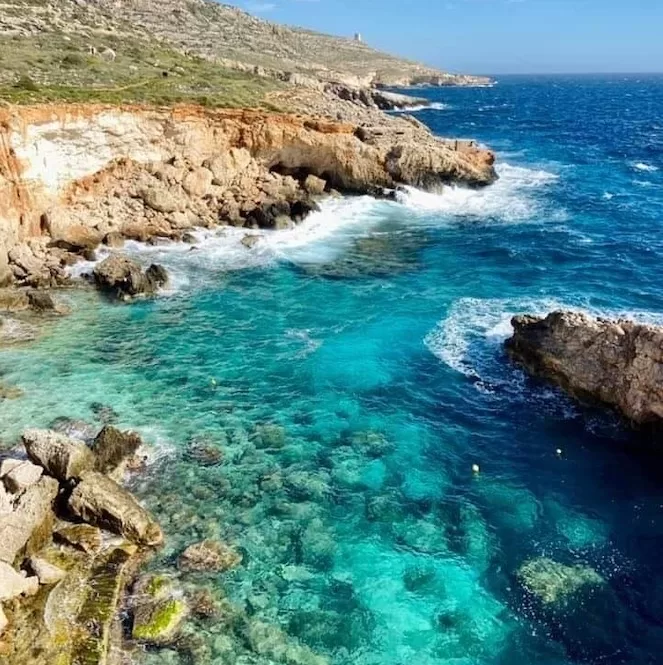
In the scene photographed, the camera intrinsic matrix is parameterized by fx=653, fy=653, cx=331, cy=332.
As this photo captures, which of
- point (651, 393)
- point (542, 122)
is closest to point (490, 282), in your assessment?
point (651, 393)

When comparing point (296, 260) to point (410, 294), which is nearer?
point (410, 294)

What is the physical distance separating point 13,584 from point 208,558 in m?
4.90

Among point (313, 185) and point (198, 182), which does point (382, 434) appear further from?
point (313, 185)

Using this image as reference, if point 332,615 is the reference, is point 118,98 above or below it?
above

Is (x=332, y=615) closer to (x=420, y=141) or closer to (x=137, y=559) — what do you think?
(x=137, y=559)

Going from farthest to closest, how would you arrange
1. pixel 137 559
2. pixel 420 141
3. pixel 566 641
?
pixel 420 141 < pixel 137 559 < pixel 566 641

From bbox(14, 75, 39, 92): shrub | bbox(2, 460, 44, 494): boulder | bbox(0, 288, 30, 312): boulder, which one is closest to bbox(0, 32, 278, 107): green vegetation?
bbox(14, 75, 39, 92): shrub

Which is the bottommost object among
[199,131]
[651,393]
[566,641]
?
[566,641]

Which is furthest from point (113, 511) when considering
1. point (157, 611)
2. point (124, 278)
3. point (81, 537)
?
point (124, 278)

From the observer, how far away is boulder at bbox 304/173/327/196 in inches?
2168

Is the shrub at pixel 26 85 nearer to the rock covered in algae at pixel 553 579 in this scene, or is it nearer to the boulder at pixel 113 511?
the boulder at pixel 113 511

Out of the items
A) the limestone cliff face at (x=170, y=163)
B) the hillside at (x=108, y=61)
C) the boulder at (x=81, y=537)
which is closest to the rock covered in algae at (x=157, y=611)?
the boulder at (x=81, y=537)

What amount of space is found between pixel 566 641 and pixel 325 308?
2229 centimetres

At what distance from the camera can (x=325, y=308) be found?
117ft
